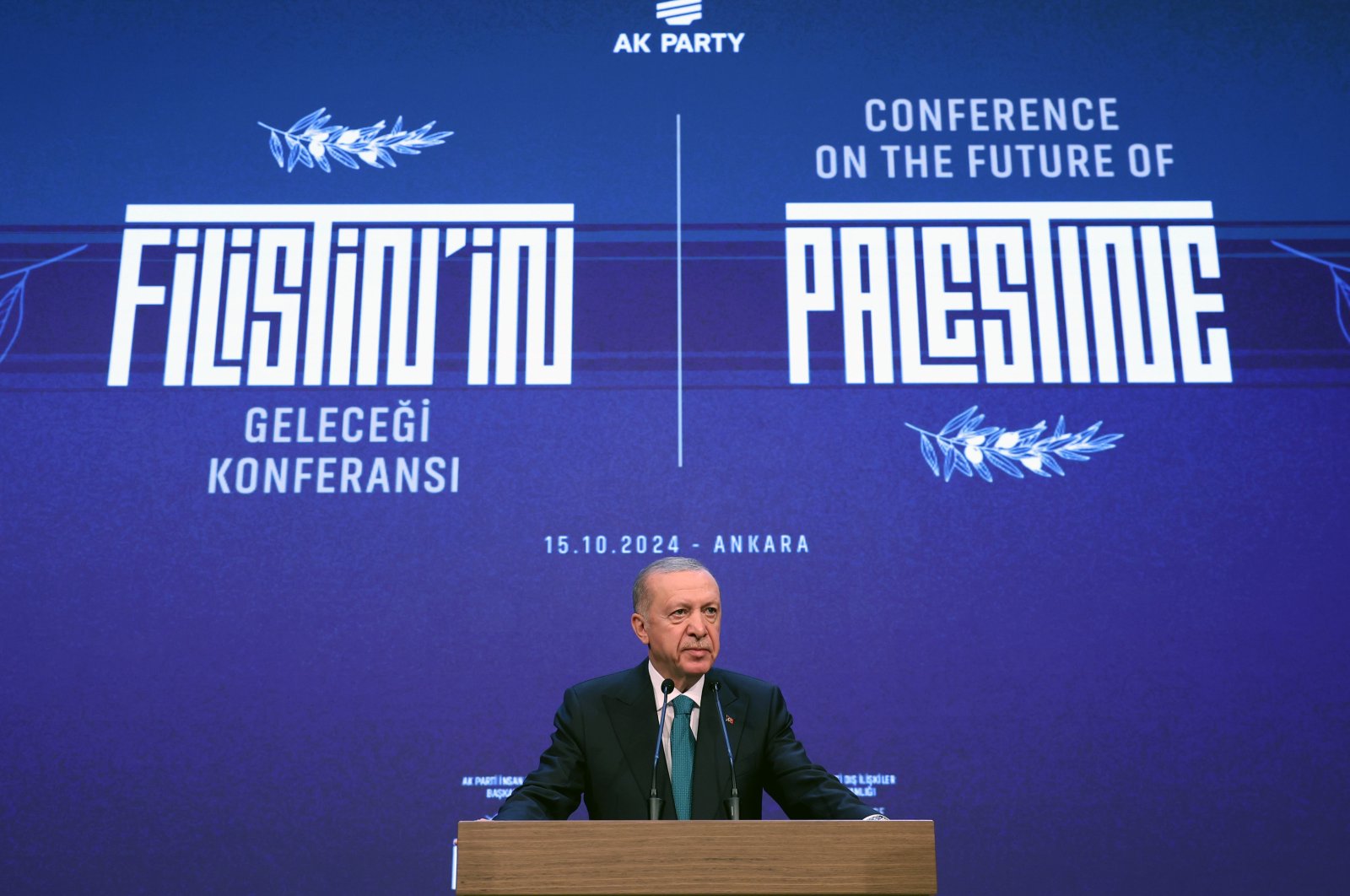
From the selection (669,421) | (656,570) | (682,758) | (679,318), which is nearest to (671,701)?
(682,758)

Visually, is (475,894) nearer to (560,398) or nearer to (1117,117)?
(560,398)

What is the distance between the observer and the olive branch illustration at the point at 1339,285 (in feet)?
13.2

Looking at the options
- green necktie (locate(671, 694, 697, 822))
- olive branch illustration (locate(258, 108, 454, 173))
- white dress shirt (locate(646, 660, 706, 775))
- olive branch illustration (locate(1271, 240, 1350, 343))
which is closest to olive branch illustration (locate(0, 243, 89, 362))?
olive branch illustration (locate(258, 108, 454, 173))

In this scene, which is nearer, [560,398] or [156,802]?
[156,802]

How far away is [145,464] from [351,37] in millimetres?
1540

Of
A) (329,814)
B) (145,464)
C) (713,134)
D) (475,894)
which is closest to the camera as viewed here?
(475,894)

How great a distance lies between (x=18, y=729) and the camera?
368cm

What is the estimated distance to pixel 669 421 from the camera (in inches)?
154

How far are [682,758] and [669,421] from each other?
132 cm

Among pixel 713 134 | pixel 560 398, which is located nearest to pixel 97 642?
pixel 560 398

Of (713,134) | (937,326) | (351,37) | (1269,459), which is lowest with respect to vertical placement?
(1269,459)

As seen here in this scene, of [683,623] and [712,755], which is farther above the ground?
[683,623]

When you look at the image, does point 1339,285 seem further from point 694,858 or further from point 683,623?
→ point 694,858

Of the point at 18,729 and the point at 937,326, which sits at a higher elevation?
the point at 937,326
